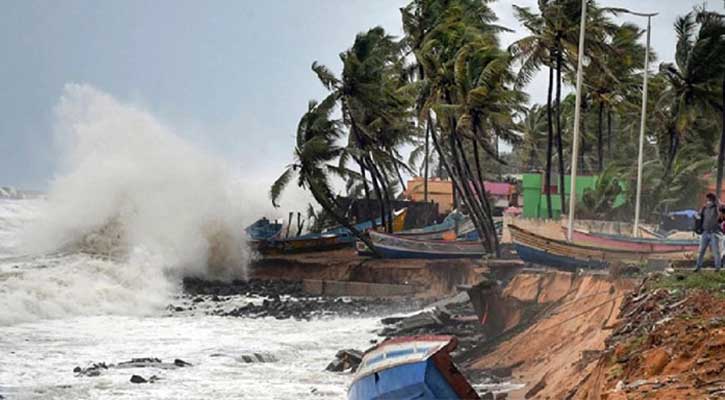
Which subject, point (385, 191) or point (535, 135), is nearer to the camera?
point (385, 191)

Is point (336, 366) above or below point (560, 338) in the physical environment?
below

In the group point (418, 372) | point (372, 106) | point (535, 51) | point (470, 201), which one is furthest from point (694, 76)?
point (418, 372)

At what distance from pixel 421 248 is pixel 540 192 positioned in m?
11.1

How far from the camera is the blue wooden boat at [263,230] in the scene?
154 feet

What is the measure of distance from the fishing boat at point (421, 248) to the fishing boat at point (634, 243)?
21.7 feet

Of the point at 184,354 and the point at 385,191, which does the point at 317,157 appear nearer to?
the point at 385,191

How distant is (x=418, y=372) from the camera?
10219 mm

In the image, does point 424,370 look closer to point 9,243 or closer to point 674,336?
point 674,336

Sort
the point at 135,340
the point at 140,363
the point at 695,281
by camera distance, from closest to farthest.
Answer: the point at 695,281
the point at 140,363
the point at 135,340

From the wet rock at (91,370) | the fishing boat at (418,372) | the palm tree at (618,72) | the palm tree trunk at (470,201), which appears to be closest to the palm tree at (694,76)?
the palm tree at (618,72)

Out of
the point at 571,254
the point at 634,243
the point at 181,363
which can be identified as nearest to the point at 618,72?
the point at 634,243

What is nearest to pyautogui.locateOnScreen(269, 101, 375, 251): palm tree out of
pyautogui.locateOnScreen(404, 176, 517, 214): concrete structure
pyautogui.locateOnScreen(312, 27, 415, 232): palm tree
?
pyautogui.locateOnScreen(312, 27, 415, 232): palm tree

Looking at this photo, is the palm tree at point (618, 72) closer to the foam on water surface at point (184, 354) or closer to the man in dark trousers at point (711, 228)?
the foam on water surface at point (184, 354)

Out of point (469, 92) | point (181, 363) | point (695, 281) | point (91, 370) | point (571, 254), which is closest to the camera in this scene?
point (695, 281)
